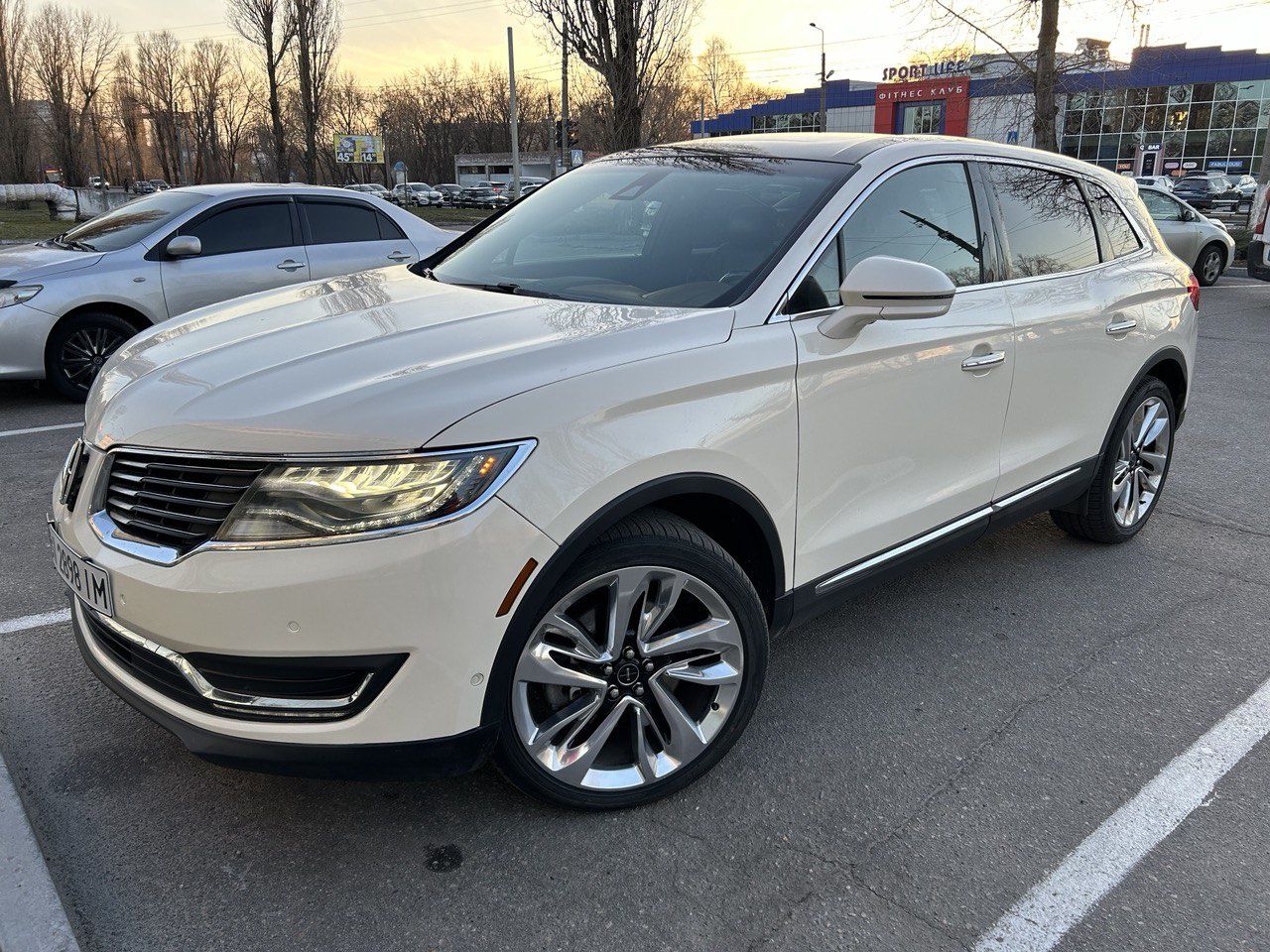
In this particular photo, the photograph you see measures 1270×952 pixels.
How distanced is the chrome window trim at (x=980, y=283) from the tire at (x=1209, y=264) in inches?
496

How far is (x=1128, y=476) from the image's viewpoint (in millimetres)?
4438

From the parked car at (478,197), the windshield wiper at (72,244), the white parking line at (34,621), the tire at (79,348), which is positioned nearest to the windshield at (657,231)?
the white parking line at (34,621)

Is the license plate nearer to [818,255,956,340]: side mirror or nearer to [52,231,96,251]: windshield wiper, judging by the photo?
[818,255,956,340]: side mirror

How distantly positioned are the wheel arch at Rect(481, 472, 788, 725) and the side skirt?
13 centimetres

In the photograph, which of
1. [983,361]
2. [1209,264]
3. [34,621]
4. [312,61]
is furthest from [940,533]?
[312,61]

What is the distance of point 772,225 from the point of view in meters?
2.93

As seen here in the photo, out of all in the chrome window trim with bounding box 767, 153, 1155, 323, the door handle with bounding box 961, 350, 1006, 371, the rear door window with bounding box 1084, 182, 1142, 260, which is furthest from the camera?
the rear door window with bounding box 1084, 182, 1142, 260

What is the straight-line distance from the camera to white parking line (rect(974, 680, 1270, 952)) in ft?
7.11

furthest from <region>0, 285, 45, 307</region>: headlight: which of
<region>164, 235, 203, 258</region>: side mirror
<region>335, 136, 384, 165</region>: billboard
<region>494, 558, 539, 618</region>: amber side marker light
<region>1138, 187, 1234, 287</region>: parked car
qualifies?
<region>335, 136, 384, 165</region>: billboard

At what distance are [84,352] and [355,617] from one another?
6273 millimetres

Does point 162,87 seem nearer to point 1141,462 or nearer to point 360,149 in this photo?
point 360,149

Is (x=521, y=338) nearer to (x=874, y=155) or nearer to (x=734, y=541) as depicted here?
(x=734, y=541)

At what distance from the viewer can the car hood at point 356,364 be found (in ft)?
6.70

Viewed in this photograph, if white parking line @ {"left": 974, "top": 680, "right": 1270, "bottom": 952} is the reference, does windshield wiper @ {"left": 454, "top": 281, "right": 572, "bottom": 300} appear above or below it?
above
